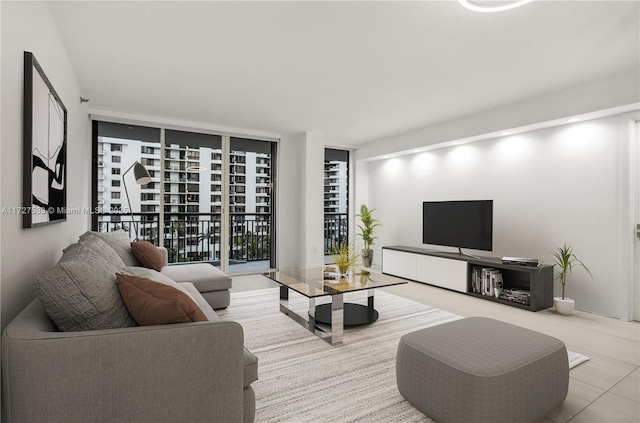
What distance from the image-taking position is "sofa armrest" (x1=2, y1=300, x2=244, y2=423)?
3.64 ft

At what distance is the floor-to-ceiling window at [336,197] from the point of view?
276 inches

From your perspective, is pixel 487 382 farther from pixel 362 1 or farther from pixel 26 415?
pixel 362 1

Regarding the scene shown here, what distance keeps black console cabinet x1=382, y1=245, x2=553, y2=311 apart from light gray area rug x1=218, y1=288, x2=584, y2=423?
97 cm

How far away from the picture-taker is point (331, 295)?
279cm

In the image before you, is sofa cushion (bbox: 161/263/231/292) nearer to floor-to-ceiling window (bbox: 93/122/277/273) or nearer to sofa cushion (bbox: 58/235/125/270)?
sofa cushion (bbox: 58/235/125/270)

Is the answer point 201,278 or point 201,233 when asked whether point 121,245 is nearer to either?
point 201,278

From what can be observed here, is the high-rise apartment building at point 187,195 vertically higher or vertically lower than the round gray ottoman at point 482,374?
higher

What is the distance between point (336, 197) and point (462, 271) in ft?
10.7

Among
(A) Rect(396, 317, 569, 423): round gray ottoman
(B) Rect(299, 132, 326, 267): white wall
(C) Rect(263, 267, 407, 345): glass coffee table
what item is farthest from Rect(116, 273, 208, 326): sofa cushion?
(B) Rect(299, 132, 326, 267): white wall

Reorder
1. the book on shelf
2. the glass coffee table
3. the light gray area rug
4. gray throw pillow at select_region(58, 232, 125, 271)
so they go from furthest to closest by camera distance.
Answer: the book on shelf → the glass coffee table → the light gray area rug → gray throw pillow at select_region(58, 232, 125, 271)

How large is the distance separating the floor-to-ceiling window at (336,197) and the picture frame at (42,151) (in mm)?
4870

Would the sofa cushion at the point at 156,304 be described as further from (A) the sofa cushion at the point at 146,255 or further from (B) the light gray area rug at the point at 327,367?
(A) the sofa cushion at the point at 146,255

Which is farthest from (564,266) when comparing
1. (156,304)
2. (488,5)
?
(156,304)

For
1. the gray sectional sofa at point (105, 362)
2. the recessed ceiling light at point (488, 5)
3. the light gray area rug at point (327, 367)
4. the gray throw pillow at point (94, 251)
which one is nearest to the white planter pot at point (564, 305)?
the light gray area rug at point (327, 367)
